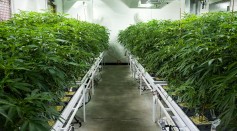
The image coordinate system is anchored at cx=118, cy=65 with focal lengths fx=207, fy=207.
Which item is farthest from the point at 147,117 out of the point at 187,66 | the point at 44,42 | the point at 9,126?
the point at 9,126

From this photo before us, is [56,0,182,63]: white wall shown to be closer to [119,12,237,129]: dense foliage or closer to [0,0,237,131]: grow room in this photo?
[0,0,237,131]: grow room

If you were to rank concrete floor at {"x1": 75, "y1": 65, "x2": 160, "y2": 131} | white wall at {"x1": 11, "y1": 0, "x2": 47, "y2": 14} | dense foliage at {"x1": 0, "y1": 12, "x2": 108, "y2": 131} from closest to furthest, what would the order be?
dense foliage at {"x1": 0, "y1": 12, "x2": 108, "y2": 131} < concrete floor at {"x1": 75, "y1": 65, "x2": 160, "y2": 131} < white wall at {"x1": 11, "y1": 0, "x2": 47, "y2": 14}

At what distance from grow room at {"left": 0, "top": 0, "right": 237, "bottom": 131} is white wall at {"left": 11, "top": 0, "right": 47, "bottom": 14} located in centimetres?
2

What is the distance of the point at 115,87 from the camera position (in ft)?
16.0

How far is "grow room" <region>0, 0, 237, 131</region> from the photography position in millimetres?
863

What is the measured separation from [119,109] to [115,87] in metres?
1.40

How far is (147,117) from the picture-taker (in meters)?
3.15

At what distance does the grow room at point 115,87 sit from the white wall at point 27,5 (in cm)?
2

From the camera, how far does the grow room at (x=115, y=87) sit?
86cm

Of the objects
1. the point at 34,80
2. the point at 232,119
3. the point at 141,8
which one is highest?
the point at 141,8

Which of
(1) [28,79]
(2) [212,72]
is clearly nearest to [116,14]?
(2) [212,72]

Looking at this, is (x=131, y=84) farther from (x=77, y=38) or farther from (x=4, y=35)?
(x=4, y=35)

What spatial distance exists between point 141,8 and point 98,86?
14.1 feet

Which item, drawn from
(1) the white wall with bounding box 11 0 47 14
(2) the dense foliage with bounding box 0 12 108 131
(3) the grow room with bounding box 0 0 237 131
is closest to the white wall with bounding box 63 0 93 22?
(1) the white wall with bounding box 11 0 47 14
